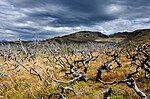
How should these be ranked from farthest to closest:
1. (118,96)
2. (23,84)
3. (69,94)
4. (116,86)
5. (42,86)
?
(23,84)
(42,86)
(116,86)
(69,94)
(118,96)

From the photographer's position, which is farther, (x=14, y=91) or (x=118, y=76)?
(x=118, y=76)

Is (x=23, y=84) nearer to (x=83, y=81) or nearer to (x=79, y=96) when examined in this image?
(x=83, y=81)

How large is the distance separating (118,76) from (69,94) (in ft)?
23.7

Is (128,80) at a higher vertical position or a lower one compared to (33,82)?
higher

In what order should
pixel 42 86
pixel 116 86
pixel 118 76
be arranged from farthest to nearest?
pixel 118 76
pixel 42 86
pixel 116 86

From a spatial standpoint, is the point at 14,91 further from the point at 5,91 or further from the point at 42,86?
the point at 42,86

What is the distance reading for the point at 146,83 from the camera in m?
17.3

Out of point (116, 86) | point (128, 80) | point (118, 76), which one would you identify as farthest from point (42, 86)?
point (128, 80)

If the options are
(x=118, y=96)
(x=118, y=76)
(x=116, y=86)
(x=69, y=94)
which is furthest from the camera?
(x=118, y=76)

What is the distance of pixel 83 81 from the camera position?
20.3 m

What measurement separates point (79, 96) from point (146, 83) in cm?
548

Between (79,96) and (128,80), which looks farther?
(79,96)

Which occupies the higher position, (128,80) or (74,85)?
(128,80)

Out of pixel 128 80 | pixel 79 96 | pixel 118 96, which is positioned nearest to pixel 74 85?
pixel 79 96
